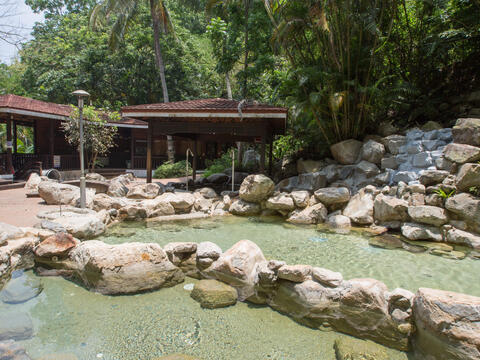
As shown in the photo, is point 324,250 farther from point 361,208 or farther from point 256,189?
point 256,189

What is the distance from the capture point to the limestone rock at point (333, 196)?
7.77 metres

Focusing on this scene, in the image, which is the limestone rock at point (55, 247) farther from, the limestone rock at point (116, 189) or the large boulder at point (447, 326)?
the limestone rock at point (116, 189)

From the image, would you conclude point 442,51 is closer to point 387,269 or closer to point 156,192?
point 387,269

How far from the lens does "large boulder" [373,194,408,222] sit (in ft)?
21.6

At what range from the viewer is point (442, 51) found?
9.28m

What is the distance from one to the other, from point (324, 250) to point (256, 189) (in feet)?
10.1

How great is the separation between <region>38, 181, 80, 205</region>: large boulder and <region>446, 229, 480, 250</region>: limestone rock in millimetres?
9135

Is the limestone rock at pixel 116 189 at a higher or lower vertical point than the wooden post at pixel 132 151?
lower

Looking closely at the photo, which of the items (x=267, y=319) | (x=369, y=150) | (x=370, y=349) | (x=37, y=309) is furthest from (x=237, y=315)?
(x=369, y=150)

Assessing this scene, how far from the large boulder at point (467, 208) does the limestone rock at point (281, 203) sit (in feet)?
11.6

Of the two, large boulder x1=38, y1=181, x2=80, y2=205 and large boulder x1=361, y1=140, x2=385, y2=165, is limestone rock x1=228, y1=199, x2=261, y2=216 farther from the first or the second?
large boulder x1=38, y1=181, x2=80, y2=205

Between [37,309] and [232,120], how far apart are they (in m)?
8.66

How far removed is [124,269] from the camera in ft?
12.8

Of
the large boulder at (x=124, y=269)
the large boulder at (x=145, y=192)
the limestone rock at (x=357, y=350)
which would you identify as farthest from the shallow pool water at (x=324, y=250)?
the large boulder at (x=145, y=192)
